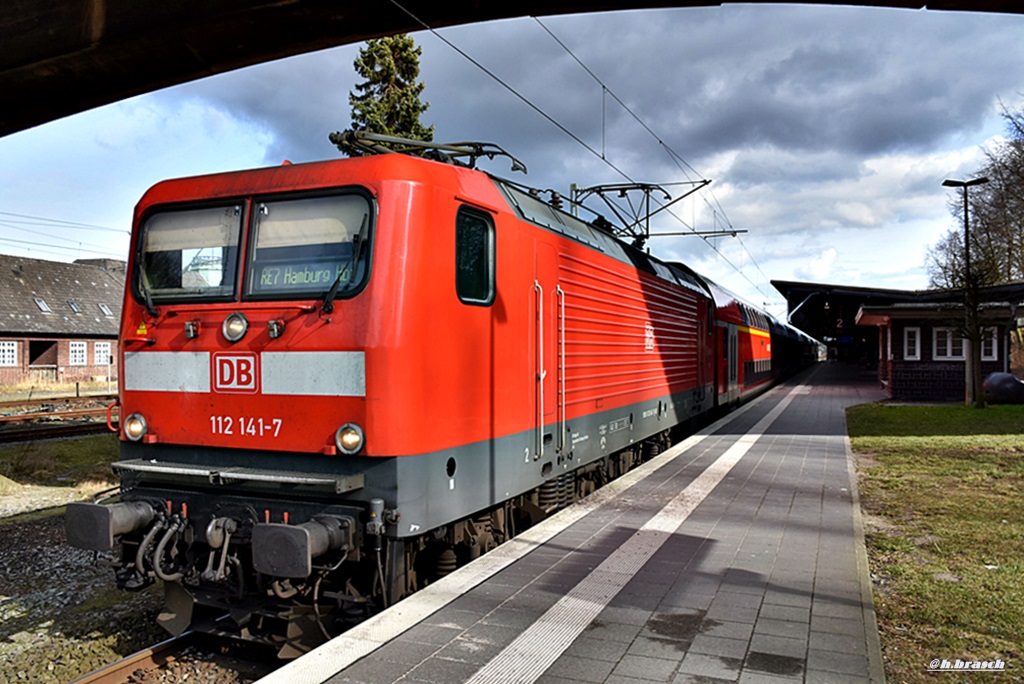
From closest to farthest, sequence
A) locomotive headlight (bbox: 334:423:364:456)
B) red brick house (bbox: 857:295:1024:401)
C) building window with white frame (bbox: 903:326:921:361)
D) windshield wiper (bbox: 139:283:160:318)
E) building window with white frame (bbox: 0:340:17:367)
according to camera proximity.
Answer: locomotive headlight (bbox: 334:423:364:456) → windshield wiper (bbox: 139:283:160:318) → red brick house (bbox: 857:295:1024:401) → building window with white frame (bbox: 903:326:921:361) → building window with white frame (bbox: 0:340:17:367)

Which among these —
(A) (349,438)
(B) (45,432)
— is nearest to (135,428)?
(A) (349,438)

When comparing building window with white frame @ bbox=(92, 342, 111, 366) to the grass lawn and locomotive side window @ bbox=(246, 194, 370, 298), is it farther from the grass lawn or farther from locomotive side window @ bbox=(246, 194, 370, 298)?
locomotive side window @ bbox=(246, 194, 370, 298)

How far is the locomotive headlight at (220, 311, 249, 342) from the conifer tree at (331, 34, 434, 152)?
21365 mm

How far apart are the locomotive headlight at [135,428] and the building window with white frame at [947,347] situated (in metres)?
24.8

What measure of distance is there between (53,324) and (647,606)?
3725 centimetres

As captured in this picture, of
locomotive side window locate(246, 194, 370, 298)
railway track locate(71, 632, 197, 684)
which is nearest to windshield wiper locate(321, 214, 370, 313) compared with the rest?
locomotive side window locate(246, 194, 370, 298)

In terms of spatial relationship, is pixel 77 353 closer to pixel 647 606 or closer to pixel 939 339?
pixel 939 339

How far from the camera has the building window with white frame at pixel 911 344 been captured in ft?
80.2

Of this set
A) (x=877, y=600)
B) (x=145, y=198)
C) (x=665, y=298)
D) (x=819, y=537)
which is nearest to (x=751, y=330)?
(x=665, y=298)

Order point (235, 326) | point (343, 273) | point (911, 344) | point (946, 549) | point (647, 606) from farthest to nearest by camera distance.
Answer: point (911, 344)
point (946, 549)
point (235, 326)
point (647, 606)
point (343, 273)

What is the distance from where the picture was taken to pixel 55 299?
3688 cm

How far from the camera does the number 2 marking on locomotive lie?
16.3 ft

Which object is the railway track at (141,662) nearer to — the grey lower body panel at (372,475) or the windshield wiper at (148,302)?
the grey lower body panel at (372,475)
